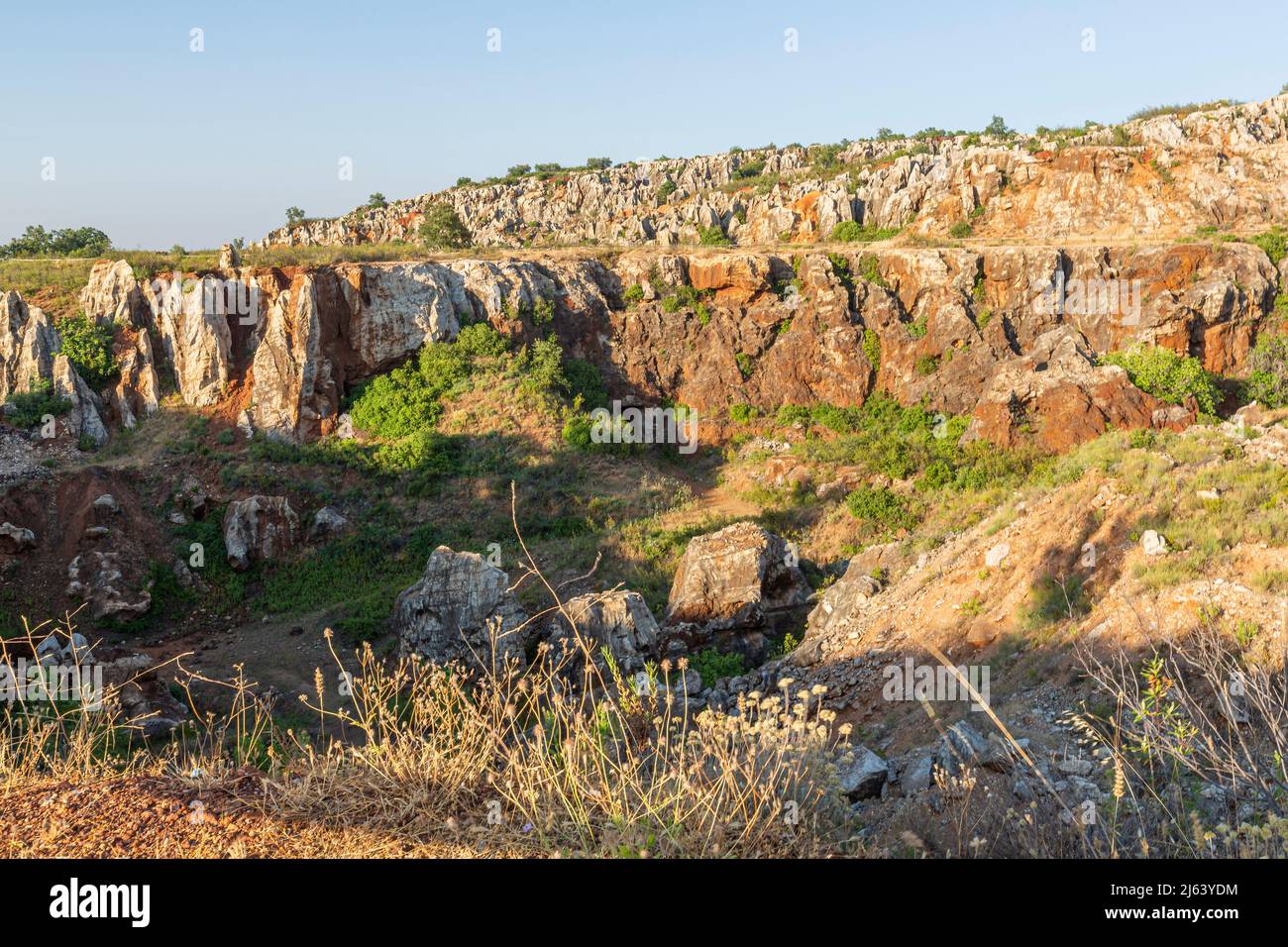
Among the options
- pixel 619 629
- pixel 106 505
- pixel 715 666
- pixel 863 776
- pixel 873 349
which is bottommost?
pixel 715 666

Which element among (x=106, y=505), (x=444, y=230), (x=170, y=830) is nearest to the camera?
(x=170, y=830)

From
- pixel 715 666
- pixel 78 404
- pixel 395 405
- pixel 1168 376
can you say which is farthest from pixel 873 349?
pixel 78 404

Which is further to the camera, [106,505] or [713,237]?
[713,237]

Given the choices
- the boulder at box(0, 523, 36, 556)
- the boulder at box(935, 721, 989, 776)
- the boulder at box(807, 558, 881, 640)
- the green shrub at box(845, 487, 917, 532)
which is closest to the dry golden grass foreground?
the boulder at box(935, 721, 989, 776)

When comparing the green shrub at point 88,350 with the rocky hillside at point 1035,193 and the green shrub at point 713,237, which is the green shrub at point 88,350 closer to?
the rocky hillside at point 1035,193

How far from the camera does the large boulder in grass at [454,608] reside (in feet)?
40.2

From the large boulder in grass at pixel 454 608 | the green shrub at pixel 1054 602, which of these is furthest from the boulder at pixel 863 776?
the large boulder in grass at pixel 454 608

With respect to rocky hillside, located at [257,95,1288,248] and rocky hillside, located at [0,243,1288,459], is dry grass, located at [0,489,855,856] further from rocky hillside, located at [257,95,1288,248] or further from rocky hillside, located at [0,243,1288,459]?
rocky hillside, located at [257,95,1288,248]

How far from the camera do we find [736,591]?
12.5 metres

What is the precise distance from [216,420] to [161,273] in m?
4.70

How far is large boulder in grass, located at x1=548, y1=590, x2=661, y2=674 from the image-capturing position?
11000mm

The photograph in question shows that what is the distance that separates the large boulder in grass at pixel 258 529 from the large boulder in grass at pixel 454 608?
5.15 m

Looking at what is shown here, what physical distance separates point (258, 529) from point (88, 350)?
798cm

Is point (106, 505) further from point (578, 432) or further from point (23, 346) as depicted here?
point (578, 432)
